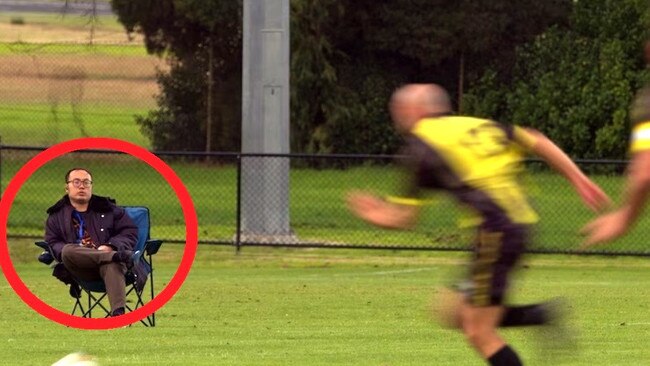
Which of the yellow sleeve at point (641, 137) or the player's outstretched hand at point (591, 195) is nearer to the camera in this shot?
the yellow sleeve at point (641, 137)

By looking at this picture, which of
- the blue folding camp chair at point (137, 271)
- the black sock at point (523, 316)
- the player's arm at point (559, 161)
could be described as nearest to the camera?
the player's arm at point (559, 161)

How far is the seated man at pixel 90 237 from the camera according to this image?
13789 mm

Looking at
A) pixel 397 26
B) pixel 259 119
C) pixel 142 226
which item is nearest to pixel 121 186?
pixel 259 119

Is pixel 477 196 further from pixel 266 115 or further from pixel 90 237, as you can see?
pixel 266 115

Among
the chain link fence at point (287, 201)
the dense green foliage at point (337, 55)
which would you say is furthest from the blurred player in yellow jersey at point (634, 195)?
the dense green foliage at point (337, 55)

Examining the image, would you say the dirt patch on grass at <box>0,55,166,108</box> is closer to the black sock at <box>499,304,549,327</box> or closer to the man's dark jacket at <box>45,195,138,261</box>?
the man's dark jacket at <box>45,195,138,261</box>

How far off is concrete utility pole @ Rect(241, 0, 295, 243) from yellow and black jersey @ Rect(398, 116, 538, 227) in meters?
15.8

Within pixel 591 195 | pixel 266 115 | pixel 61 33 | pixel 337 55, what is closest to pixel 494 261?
pixel 591 195

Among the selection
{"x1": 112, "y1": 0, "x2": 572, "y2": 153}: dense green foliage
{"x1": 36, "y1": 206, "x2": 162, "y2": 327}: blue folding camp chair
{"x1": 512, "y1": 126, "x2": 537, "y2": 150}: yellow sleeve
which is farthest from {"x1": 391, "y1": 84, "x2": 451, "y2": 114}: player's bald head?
{"x1": 112, "y1": 0, "x2": 572, "y2": 153}: dense green foliage

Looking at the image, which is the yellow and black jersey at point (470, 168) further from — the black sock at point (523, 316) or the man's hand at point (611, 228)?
the man's hand at point (611, 228)

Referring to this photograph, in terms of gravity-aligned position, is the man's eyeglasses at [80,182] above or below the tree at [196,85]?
above

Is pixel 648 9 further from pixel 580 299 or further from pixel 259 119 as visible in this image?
pixel 580 299

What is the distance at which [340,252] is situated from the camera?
25047 mm

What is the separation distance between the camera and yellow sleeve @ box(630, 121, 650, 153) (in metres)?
7.28
